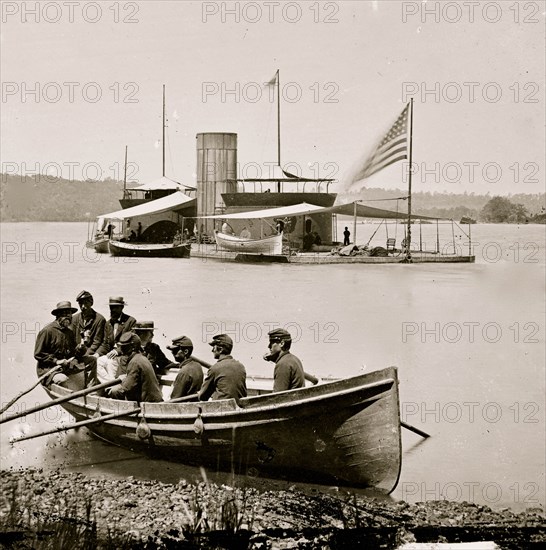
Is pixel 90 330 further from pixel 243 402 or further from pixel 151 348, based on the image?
pixel 243 402

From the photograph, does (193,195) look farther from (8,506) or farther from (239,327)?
(8,506)

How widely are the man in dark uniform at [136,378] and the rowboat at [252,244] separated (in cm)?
2176

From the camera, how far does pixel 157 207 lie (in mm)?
39812

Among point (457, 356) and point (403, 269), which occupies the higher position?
point (403, 269)

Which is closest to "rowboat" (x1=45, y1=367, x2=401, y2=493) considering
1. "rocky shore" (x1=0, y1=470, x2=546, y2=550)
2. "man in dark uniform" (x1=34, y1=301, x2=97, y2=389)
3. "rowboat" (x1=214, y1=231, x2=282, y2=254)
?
"rocky shore" (x1=0, y1=470, x2=546, y2=550)

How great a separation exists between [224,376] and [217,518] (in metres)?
1.87

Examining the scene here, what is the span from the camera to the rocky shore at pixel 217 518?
6109 millimetres

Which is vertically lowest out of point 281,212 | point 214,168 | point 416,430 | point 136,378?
point 416,430

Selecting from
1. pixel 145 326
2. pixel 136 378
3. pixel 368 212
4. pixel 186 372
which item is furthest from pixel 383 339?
pixel 368 212

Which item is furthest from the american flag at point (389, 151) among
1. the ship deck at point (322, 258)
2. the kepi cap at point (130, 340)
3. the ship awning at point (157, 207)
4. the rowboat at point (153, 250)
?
the kepi cap at point (130, 340)

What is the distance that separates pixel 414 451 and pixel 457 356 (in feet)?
21.2

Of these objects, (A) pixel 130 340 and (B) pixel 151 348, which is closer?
(A) pixel 130 340

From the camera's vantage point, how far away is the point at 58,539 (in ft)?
19.8

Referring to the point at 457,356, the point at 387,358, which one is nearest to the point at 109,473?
the point at 387,358
